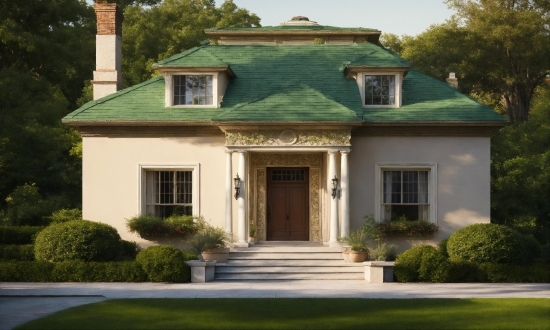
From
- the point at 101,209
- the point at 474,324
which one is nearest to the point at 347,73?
the point at 101,209

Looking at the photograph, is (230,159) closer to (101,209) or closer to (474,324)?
(101,209)

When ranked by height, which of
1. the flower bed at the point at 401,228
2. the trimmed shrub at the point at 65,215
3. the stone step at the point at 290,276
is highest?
the trimmed shrub at the point at 65,215

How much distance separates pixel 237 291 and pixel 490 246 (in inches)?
285

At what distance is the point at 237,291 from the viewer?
19.7 m

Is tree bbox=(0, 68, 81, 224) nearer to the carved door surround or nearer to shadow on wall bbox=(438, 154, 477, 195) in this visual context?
the carved door surround

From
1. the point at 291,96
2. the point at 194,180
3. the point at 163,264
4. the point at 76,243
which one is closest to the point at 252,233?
the point at 194,180

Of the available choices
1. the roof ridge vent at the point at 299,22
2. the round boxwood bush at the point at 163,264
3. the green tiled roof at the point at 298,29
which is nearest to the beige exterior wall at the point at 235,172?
the round boxwood bush at the point at 163,264

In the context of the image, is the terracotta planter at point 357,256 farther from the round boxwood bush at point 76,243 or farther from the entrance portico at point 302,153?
the round boxwood bush at point 76,243

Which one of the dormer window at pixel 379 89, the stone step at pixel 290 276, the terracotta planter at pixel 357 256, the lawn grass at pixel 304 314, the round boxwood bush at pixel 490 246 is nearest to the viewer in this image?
the lawn grass at pixel 304 314

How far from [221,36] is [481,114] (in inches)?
385

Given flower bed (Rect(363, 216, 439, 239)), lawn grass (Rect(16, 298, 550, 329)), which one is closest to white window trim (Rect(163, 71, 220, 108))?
flower bed (Rect(363, 216, 439, 239))

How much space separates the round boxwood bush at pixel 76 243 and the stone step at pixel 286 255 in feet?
12.2

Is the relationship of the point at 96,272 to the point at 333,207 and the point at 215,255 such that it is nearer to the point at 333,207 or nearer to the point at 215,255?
the point at 215,255

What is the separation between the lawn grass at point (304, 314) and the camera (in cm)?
1408
